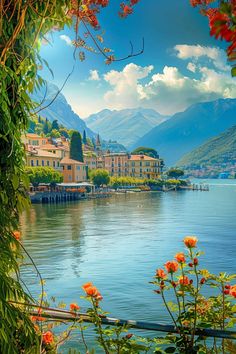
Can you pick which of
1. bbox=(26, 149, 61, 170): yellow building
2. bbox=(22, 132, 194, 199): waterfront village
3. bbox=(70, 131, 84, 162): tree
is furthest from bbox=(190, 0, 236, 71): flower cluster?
bbox=(70, 131, 84, 162): tree

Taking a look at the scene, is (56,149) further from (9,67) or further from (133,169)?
(9,67)

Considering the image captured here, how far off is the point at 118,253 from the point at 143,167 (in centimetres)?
10047

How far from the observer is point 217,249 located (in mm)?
23141

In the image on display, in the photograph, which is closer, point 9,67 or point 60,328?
point 9,67

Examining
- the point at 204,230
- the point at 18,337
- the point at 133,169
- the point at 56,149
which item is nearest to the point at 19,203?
the point at 18,337

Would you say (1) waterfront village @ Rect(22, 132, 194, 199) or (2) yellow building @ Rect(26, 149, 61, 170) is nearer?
(2) yellow building @ Rect(26, 149, 61, 170)

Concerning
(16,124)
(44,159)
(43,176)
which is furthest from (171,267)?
(44,159)

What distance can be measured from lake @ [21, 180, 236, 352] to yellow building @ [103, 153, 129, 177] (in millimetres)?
82179

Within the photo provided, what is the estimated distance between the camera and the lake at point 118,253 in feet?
47.1

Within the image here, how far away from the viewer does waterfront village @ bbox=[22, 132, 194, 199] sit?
79625 mm

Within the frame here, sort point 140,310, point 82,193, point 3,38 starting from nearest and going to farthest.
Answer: point 3,38
point 140,310
point 82,193

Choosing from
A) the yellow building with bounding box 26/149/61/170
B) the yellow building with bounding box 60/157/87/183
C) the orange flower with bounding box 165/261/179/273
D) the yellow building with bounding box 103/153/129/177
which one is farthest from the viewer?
the yellow building with bounding box 103/153/129/177

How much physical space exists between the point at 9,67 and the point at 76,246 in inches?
919

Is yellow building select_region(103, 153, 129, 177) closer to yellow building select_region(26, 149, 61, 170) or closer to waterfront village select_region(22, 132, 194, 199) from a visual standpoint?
waterfront village select_region(22, 132, 194, 199)
